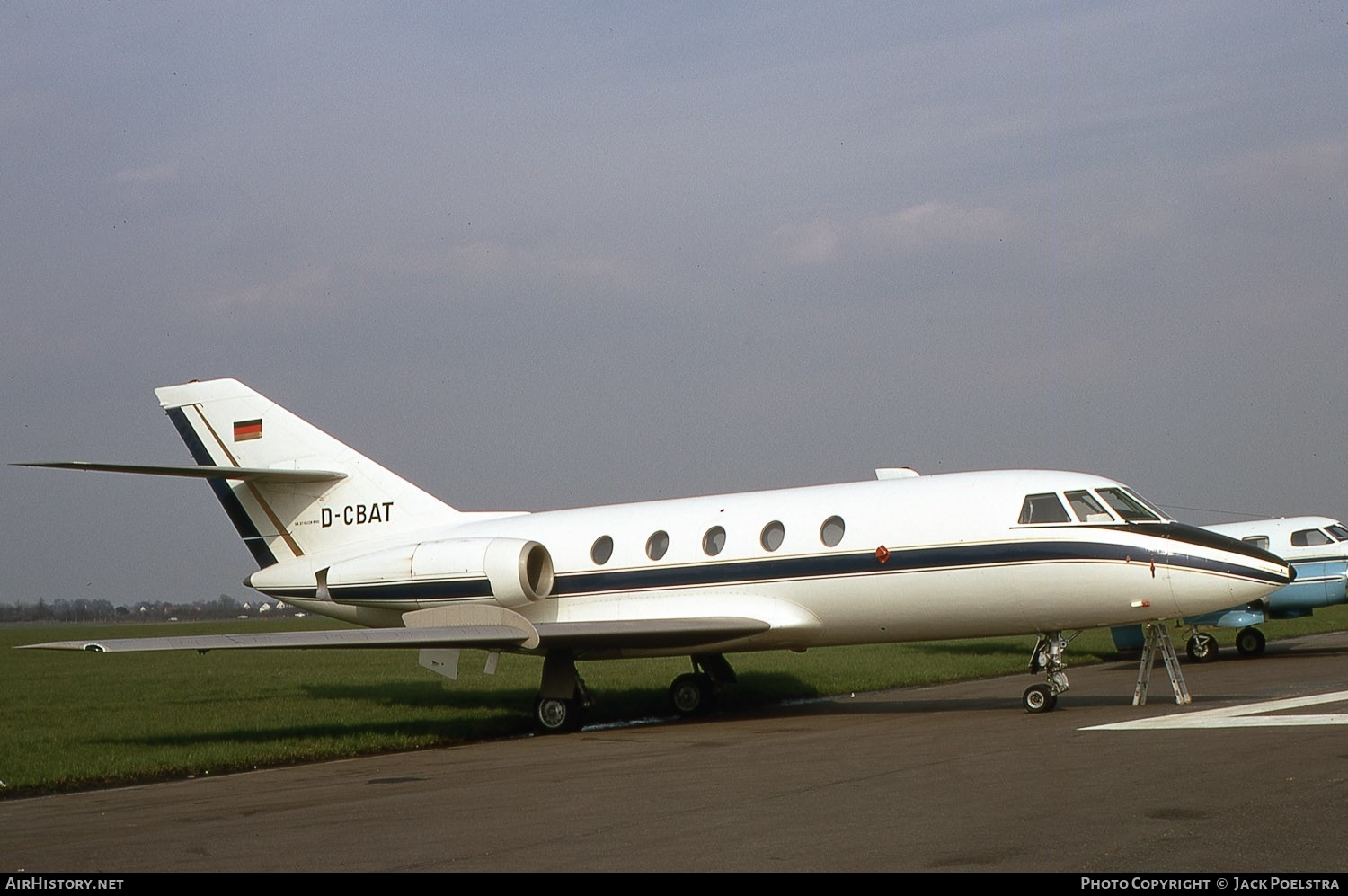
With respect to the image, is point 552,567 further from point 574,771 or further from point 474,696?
point 574,771

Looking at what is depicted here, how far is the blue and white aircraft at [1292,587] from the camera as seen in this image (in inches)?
1087

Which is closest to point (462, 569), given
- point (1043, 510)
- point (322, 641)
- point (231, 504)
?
point (322, 641)

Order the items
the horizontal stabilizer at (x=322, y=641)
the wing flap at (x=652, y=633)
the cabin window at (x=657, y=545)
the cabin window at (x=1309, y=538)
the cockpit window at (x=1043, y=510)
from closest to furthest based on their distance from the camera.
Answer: the horizontal stabilizer at (x=322, y=641)
the cockpit window at (x=1043, y=510)
the wing flap at (x=652, y=633)
the cabin window at (x=657, y=545)
the cabin window at (x=1309, y=538)

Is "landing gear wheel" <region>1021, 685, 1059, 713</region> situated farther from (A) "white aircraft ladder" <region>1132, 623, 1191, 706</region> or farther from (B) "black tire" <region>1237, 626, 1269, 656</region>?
(B) "black tire" <region>1237, 626, 1269, 656</region>

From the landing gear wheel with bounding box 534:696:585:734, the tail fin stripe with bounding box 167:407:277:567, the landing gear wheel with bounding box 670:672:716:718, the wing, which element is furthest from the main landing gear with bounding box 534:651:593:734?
the tail fin stripe with bounding box 167:407:277:567

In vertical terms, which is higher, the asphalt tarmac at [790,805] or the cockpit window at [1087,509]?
the cockpit window at [1087,509]

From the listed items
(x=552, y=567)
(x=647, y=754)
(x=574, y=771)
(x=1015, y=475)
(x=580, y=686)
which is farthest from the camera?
(x=552, y=567)

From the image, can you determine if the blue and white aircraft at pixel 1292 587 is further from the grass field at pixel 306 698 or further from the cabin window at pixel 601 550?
the cabin window at pixel 601 550

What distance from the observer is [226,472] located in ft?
65.7

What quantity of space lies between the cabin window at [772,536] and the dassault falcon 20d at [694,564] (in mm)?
27

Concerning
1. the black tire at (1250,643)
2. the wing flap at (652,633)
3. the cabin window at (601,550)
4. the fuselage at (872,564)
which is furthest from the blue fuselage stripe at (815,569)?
the black tire at (1250,643)

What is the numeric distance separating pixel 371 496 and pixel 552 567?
403cm

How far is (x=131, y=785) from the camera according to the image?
13.2m
